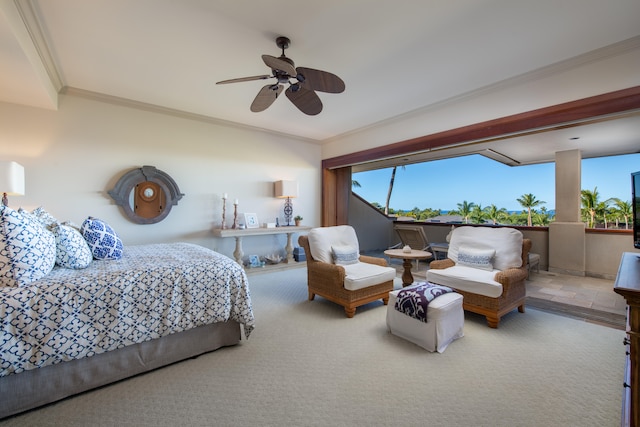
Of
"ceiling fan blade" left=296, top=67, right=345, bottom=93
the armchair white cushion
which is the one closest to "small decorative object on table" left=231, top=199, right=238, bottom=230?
the armchair white cushion

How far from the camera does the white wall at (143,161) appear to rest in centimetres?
350

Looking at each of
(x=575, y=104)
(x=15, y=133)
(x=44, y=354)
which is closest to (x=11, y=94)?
(x=15, y=133)

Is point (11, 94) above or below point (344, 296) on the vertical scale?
above

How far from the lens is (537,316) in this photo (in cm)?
296

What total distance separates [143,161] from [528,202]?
794 centimetres

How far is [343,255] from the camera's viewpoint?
3.49 m

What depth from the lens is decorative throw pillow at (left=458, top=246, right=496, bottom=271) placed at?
3.16 metres

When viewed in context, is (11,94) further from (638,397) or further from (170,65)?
(638,397)

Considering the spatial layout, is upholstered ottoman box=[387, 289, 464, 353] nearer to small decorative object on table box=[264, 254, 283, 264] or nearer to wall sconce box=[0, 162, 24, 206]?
small decorative object on table box=[264, 254, 283, 264]

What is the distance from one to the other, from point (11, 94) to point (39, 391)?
11.2 ft

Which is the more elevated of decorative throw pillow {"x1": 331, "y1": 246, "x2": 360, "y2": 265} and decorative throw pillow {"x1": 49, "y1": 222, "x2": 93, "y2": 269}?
decorative throw pillow {"x1": 49, "y1": 222, "x2": 93, "y2": 269}

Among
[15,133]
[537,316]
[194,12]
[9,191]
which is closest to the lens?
[194,12]

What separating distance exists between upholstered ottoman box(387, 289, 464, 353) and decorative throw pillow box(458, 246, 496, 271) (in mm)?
947

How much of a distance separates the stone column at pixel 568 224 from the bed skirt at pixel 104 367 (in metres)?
5.70
